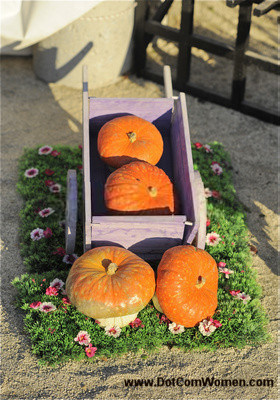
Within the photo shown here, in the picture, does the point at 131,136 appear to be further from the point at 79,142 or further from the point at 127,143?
the point at 79,142

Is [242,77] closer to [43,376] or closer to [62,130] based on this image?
[62,130]

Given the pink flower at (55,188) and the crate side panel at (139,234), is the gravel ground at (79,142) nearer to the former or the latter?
the pink flower at (55,188)

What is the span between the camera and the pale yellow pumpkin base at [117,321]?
3.87 metres

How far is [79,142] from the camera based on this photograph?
19.4ft

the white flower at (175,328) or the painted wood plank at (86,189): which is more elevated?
the painted wood plank at (86,189)

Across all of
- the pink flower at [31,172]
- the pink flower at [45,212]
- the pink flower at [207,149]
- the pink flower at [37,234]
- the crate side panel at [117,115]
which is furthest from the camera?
the pink flower at [207,149]

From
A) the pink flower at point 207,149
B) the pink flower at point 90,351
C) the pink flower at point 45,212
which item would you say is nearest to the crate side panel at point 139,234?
the pink flower at point 90,351

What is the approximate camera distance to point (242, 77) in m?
6.25

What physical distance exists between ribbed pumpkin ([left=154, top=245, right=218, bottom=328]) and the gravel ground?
0.39 meters

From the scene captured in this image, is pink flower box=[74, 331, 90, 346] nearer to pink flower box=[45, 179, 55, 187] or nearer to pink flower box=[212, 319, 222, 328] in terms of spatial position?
pink flower box=[212, 319, 222, 328]

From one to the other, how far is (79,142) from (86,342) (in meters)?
2.67

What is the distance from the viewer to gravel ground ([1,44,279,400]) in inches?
145

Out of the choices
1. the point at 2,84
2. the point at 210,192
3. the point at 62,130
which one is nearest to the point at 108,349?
the point at 210,192

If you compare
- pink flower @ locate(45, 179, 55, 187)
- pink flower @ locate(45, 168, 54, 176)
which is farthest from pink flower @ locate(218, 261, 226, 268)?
pink flower @ locate(45, 168, 54, 176)
